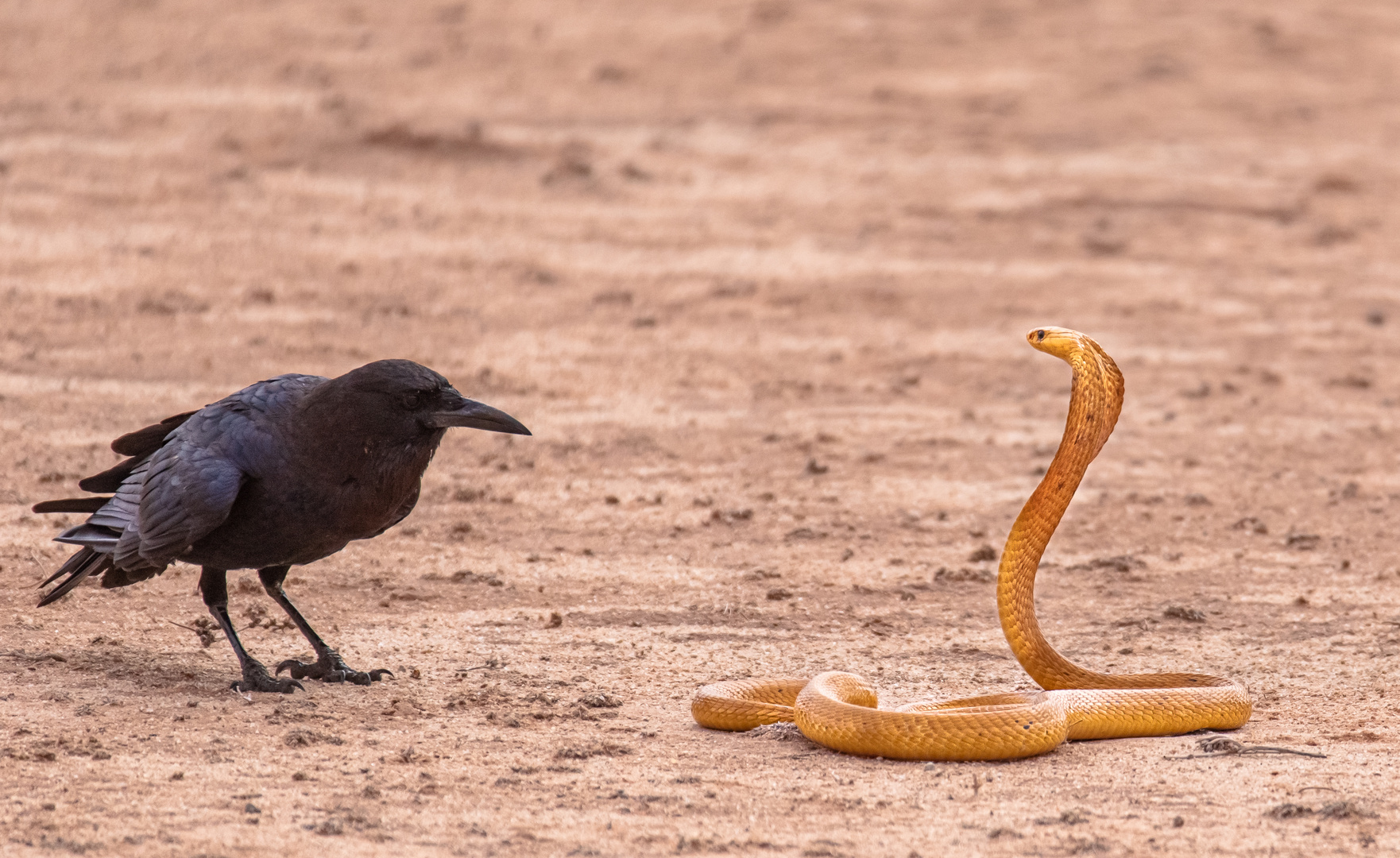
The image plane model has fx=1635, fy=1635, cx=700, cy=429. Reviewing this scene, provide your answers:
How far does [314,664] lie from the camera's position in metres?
6.19

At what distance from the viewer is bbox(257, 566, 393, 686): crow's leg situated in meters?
6.12

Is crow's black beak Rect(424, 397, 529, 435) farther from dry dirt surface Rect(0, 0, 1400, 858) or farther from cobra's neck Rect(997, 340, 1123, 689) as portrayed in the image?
cobra's neck Rect(997, 340, 1123, 689)

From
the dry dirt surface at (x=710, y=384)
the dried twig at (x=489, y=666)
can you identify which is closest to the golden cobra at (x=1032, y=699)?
the dry dirt surface at (x=710, y=384)

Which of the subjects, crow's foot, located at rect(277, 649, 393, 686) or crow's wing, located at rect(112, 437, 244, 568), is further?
crow's foot, located at rect(277, 649, 393, 686)

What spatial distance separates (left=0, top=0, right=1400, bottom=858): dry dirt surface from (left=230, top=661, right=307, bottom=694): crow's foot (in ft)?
0.39

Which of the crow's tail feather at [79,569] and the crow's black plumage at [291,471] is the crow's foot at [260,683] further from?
the crow's tail feather at [79,569]

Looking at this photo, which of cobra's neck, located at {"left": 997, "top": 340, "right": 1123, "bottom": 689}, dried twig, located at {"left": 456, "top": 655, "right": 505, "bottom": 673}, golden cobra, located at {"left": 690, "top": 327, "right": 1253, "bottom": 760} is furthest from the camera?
dried twig, located at {"left": 456, "top": 655, "right": 505, "bottom": 673}

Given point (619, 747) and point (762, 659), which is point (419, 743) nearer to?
point (619, 747)

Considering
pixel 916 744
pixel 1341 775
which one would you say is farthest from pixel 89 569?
pixel 1341 775

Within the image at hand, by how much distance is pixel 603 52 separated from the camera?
1719cm

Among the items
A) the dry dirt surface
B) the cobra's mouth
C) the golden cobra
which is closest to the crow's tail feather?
the dry dirt surface

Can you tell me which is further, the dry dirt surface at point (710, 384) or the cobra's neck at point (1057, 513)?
the cobra's neck at point (1057, 513)

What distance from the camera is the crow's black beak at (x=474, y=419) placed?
5.64 m

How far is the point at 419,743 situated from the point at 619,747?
0.66 m
